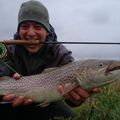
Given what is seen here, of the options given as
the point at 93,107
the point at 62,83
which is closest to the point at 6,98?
the point at 62,83

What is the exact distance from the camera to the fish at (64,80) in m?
5.93

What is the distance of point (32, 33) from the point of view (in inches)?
277

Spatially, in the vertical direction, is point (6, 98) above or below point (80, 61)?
below

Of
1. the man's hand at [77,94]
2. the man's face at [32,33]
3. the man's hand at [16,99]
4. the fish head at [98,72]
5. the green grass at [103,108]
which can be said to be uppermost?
the man's face at [32,33]

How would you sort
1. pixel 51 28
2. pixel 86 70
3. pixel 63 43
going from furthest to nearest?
pixel 51 28 → pixel 63 43 → pixel 86 70

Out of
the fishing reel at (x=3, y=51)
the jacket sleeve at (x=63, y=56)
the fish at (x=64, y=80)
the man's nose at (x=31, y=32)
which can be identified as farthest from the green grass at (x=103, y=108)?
the fishing reel at (x=3, y=51)

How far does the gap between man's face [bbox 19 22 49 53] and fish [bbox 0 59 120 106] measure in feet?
2.49

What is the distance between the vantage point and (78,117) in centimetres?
755

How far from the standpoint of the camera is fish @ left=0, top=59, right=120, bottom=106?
5.93m

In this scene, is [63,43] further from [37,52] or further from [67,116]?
[67,116]

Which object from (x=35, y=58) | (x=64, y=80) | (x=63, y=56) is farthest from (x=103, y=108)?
(x=64, y=80)

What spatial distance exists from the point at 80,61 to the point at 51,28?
142 cm

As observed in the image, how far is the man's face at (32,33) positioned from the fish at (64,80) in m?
0.76

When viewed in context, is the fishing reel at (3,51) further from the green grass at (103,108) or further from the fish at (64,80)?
the green grass at (103,108)
